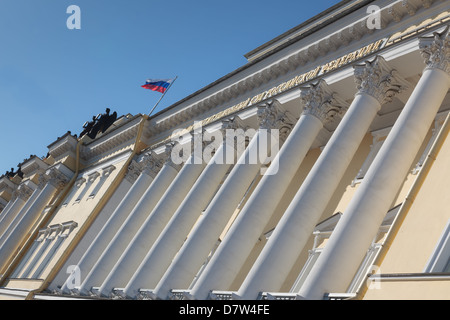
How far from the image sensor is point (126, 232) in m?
21.6

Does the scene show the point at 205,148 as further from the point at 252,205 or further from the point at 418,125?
the point at 418,125

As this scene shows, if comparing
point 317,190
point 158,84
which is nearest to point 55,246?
point 158,84

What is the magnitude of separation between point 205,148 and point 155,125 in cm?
612

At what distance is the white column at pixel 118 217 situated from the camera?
75.4ft

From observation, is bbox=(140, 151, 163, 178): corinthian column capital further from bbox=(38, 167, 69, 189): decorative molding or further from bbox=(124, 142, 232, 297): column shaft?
bbox=(38, 167, 69, 189): decorative molding

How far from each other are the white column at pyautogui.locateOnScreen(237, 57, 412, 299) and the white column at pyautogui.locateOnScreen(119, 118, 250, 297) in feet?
18.3

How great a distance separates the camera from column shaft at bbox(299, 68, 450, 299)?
Answer: 35.5 feet

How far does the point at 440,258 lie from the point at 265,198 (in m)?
6.32

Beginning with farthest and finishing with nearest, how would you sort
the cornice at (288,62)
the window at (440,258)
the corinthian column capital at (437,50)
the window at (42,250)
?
1. the window at (42,250)
2. the cornice at (288,62)
3. the corinthian column capital at (437,50)
4. the window at (440,258)

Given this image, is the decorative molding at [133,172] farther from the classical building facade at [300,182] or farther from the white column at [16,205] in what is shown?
the white column at [16,205]

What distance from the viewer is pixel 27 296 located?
2445cm

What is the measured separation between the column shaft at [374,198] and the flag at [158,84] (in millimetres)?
17981

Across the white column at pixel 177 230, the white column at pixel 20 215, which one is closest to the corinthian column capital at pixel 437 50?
the white column at pixel 177 230
